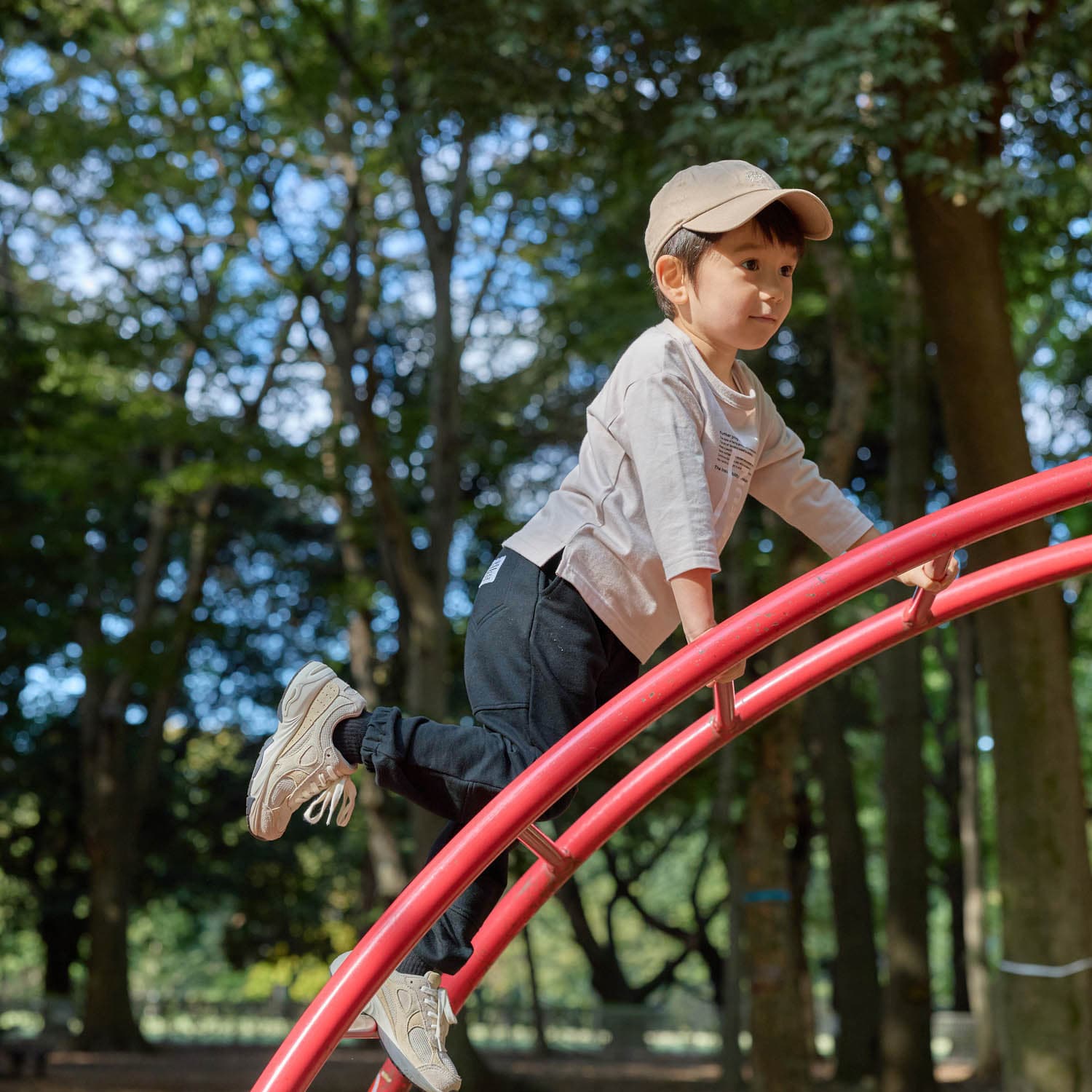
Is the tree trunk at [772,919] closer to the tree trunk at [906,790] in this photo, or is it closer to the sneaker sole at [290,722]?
the tree trunk at [906,790]

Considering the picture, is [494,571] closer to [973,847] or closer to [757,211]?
[757,211]

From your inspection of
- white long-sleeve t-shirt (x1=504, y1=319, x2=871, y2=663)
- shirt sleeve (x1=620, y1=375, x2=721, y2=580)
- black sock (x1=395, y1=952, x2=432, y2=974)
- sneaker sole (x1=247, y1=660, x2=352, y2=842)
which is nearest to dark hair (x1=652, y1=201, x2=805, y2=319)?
white long-sleeve t-shirt (x1=504, y1=319, x2=871, y2=663)

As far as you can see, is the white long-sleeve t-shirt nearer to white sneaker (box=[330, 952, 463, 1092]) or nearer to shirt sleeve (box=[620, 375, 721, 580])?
shirt sleeve (box=[620, 375, 721, 580])

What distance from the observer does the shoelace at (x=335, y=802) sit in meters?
2.07

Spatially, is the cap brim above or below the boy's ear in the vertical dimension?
above

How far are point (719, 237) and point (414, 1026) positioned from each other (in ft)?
4.38

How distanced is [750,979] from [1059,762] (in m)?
2.46

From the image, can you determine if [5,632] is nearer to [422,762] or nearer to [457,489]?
[457,489]

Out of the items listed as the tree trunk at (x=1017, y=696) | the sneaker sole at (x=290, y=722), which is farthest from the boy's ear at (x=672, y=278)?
the tree trunk at (x=1017, y=696)

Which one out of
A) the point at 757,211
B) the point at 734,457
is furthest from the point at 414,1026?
the point at 757,211

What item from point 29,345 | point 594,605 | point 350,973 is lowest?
point 350,973

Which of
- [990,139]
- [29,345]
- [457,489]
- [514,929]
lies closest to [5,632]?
[29,345]

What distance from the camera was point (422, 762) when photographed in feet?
6.70

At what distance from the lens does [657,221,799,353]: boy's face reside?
6.73 feet
